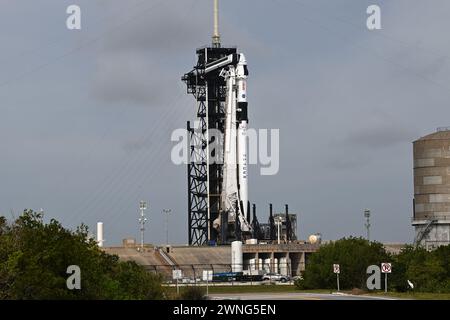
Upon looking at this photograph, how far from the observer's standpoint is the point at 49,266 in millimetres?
53938

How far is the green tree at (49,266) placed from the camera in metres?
50.5

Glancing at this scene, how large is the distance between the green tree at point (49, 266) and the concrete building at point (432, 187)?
81.4 metres

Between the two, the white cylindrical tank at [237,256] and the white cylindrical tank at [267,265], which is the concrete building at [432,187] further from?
the white cylindrical tank at [237,256]

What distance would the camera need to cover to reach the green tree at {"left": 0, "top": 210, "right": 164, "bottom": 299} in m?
50.5

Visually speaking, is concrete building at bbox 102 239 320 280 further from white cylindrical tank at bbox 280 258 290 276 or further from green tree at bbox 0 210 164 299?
green tree at bbox 0 210 164 299

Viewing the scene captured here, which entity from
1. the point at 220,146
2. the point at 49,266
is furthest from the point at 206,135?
the point at 49,266

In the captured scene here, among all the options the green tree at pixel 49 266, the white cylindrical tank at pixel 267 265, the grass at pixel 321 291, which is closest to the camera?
the green tree at pixel 49 266

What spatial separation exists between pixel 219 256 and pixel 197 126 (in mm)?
19855

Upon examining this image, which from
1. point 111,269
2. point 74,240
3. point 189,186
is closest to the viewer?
point 74,240

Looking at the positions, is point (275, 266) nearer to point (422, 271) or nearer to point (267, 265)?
point (267, 265)

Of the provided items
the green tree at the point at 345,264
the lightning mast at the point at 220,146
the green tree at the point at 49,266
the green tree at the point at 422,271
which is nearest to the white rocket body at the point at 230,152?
the lightning mast at the point at 220,146
